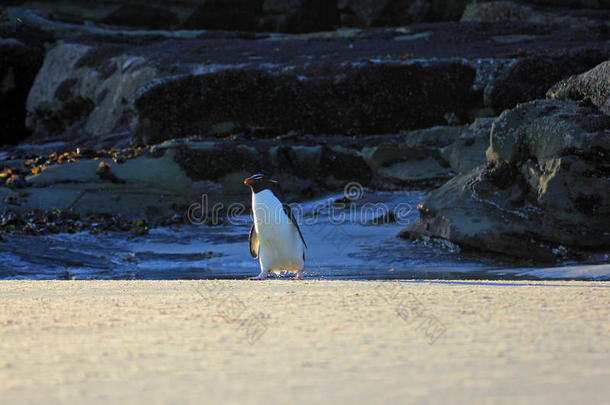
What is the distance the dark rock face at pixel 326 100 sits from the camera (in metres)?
19.9

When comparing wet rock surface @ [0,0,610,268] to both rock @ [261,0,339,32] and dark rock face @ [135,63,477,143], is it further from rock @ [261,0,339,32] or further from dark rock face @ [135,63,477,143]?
rock @ [261,0,339,32]

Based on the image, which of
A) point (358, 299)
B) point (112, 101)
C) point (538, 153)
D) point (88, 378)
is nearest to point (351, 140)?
point (538, 153)

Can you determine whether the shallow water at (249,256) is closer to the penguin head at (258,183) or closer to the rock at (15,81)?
the penguin head at (258,183)

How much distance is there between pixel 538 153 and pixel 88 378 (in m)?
8.91

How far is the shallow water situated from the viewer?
9.09 m

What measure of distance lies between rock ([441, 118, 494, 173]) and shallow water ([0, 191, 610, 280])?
1.51 m

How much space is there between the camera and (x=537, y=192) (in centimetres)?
1012

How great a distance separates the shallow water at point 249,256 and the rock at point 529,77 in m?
6.52

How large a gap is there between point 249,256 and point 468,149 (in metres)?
5.92

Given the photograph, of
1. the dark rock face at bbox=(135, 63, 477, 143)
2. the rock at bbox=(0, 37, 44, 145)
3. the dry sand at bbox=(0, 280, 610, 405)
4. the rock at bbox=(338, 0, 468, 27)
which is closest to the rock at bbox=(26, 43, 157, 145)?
the rock at bbox=(0, 37, 44, 145)

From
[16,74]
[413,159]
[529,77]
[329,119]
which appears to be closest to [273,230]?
[413,159]

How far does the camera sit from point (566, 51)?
65.8ft

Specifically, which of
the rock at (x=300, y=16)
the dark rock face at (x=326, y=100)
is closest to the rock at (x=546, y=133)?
the dark rock face at (x=326, y=100)

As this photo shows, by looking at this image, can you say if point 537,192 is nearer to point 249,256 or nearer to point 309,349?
point 249,256
